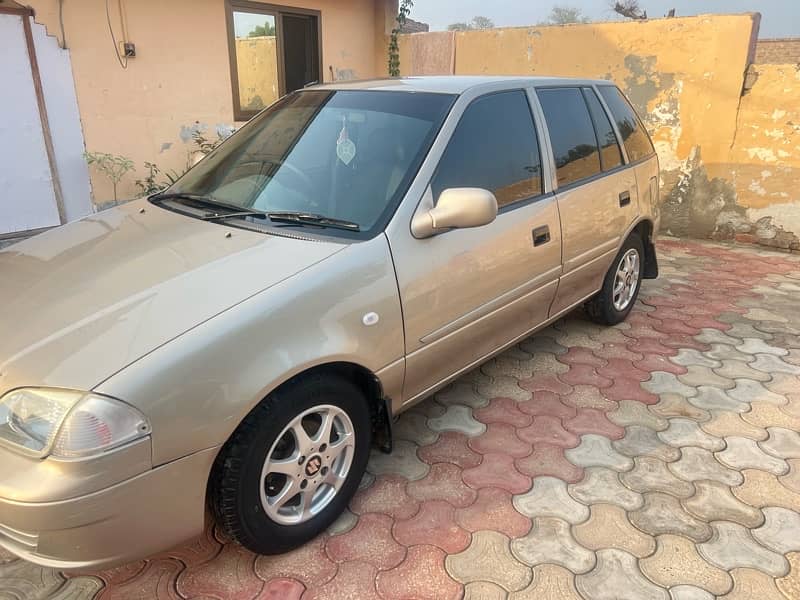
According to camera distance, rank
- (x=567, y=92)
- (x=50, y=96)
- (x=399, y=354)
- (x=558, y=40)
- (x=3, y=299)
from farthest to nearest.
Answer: (x=558, y=40) → (x=50, y=96) → (x=567, y=92) → (x=399, y=354) → (x=3, y=299)

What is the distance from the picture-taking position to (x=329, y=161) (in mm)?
2779

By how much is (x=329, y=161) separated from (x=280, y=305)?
1011mm

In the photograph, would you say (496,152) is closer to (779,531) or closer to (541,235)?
(541,235)

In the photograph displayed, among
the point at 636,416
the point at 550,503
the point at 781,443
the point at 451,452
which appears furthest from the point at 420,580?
the point at 781,443

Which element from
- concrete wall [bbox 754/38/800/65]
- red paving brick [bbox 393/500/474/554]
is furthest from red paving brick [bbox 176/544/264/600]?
concrete wall [bbox 754/38/800/65]

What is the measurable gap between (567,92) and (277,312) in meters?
2.67

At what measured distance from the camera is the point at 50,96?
570 cm

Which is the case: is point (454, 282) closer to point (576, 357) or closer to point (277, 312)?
point (277, 312)

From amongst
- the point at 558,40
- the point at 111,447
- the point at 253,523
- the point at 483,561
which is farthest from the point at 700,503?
the point at 558,40

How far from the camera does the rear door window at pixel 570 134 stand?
136 inches

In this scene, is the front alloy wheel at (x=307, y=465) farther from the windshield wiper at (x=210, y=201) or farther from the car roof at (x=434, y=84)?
the car roof at (x=434, y=84)

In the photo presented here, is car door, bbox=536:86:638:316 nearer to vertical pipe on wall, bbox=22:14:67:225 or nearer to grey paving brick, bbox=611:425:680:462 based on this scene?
grey paving brick, bbox=611:425:680:462

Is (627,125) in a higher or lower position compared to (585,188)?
higher

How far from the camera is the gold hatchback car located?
173 centimetres
